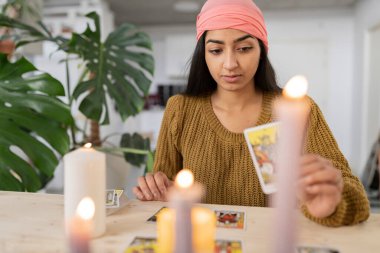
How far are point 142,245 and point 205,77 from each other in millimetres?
801

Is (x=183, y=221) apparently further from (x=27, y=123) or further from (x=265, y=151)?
(x=27, y=123)

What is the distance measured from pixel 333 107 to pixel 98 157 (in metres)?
5.82

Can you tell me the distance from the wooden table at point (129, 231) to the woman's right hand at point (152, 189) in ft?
0.22

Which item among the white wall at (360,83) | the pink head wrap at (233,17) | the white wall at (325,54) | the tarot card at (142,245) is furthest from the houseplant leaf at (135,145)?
the white wall at (325,54)

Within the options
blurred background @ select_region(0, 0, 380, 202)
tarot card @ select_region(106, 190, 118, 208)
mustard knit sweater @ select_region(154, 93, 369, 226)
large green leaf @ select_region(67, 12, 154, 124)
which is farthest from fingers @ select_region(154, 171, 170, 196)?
blurred background @ select_region(0, 0, 380, 202)

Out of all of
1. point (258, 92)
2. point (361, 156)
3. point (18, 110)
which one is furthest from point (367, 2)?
point (18, 110)

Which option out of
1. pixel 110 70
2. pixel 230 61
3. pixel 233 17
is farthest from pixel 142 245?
pixel 110 70

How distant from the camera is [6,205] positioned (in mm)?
834

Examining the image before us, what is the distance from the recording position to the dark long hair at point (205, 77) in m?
1.23

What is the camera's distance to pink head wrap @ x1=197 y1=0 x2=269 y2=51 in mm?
1084

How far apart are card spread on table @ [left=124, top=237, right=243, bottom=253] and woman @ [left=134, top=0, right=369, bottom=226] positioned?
0.30m

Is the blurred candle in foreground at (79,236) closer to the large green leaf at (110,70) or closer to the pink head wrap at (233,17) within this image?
the pink head wrap at (233,17)

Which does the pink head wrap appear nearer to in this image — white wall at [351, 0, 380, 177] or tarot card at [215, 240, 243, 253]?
tarot card at [215, 240, 243, 253]

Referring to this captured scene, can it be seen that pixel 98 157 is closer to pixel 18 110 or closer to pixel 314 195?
pixel 314 195
